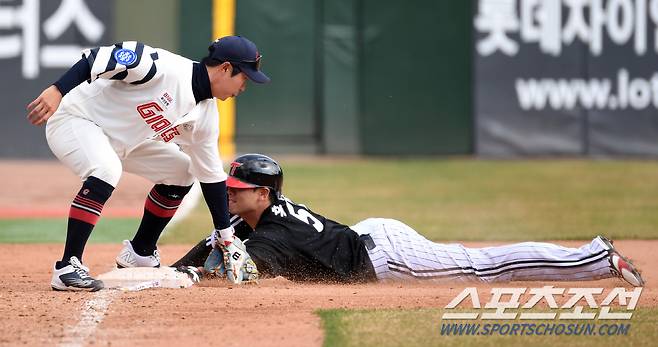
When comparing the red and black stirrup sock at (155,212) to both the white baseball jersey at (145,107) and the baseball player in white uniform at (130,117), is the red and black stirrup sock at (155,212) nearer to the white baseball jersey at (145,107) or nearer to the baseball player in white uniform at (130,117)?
the baseball player in white uniform at (130,117)

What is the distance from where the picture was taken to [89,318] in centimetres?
480

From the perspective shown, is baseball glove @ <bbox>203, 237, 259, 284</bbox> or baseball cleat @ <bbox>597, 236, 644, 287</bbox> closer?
baseball glove @ <bbox>203, 237, 259, 284</bbox>

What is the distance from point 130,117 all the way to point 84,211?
580 millimetres

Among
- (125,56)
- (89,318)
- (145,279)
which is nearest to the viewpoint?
(89,318)

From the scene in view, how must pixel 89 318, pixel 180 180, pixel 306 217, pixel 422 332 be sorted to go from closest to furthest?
1. pixel 422 332
2. pixel 89 318
3. pixel 306 217
4. pixel 180 180

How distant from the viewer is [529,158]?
16.5 meters

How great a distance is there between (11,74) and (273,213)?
34.3ft

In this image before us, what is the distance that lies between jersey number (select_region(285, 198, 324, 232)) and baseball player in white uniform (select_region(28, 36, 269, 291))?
373 mm

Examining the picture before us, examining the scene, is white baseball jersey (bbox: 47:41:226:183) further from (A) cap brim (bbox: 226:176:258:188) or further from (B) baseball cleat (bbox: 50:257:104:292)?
(B) baseball cleat (bbox: 50:257:104:292)

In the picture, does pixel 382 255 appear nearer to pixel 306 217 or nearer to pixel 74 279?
pixel 306 217

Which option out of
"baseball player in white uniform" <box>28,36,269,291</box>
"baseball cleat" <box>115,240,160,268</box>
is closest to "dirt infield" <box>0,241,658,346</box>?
"baseball player in white uniform" <box>28,36,269,291</box>

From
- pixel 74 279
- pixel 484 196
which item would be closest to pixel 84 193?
pixel 74 279

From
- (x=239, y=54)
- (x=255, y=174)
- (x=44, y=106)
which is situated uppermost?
(x=239, y=54)

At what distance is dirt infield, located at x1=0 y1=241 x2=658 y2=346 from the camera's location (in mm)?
4430
